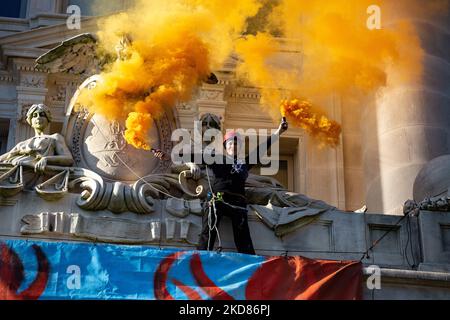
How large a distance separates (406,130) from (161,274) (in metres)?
8.68

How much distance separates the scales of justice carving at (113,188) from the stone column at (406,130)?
396 cm

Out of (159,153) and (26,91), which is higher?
(26,91)

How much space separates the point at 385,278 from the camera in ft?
53.3

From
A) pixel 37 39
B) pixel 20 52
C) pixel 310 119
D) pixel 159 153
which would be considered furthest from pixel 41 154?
pixel 37 39

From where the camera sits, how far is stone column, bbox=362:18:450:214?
21625 mm

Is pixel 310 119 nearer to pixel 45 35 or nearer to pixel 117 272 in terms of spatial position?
pixel 117 272

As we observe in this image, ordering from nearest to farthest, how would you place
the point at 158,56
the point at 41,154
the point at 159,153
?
the point at 159,153
the point at 41,154
the point at 158,56

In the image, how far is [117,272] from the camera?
51.9 feet

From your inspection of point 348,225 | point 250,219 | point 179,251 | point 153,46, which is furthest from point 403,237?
point 153,46

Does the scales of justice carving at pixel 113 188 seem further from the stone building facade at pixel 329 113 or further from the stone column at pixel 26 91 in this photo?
the stone column at pixel 26 91

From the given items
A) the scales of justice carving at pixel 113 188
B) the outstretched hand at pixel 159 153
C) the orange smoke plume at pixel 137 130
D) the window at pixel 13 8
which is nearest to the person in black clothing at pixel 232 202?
the scales of justice carving at pixel 113 188

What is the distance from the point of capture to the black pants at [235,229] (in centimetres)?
1680

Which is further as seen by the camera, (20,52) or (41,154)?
(20,52)

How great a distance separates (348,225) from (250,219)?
6.05 feet
